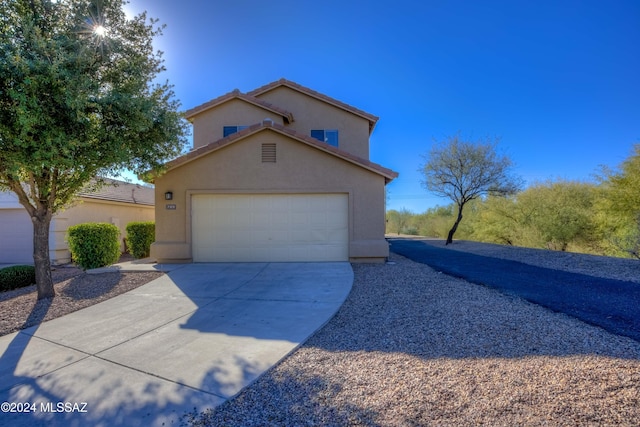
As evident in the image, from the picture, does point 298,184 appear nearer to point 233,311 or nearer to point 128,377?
point 233,311

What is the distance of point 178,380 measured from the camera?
352 centimetres

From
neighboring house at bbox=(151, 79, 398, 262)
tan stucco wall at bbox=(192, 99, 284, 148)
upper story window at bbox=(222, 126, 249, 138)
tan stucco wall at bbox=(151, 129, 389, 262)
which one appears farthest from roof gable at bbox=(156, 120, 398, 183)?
upper story window at bbox=(222, 126, 249, 138)

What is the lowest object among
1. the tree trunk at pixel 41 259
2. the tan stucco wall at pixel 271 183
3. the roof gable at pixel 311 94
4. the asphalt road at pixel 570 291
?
the asphalt road at pixel 570 291

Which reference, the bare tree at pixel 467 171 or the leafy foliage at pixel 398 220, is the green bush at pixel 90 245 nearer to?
the bare tree at pixel 467 171

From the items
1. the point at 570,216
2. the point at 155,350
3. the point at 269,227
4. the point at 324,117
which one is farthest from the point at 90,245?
the point at 570,216

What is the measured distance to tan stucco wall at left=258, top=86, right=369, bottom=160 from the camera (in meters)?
15.1

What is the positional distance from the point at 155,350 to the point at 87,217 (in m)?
12.8

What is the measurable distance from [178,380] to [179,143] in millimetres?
6794

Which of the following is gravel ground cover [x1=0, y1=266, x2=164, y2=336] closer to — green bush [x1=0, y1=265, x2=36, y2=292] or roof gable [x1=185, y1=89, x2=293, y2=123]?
green bush [x1=0, y1=265, x2=36, y2=292]

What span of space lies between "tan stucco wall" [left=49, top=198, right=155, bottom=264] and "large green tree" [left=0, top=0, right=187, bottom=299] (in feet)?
13.1

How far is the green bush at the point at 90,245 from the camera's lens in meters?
9.89

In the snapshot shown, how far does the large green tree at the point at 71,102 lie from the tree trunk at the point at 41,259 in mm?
17

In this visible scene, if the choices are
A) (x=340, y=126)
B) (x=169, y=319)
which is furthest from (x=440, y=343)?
(x=340, y=126)

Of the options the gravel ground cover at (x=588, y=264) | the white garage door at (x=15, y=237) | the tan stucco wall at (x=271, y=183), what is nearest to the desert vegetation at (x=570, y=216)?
the gravel ground cover at (x=588, y=264)
